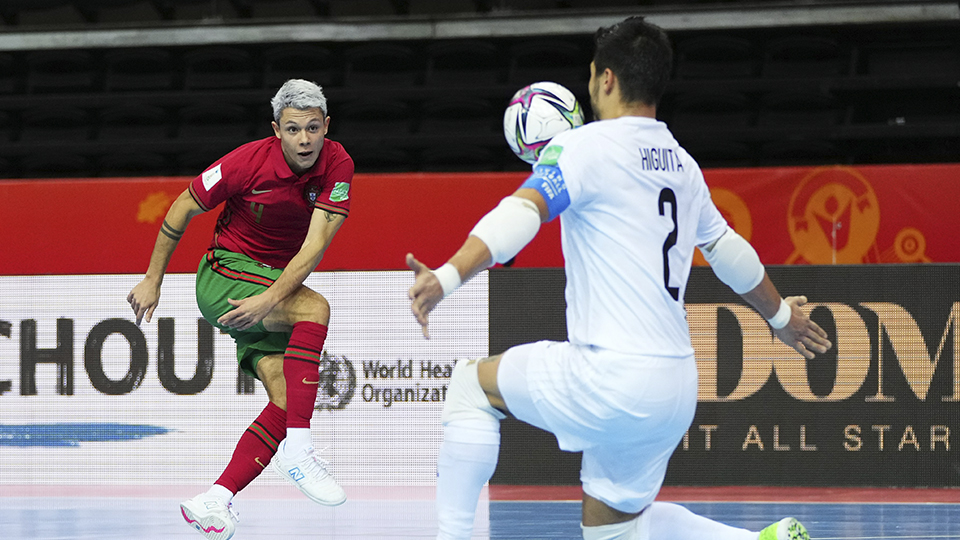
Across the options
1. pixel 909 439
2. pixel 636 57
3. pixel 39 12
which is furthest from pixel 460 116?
pixel 636 57

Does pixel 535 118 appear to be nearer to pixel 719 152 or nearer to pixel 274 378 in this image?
pixel 274 378

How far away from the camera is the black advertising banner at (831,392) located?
6520mm

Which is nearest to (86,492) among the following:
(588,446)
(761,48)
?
(588,446)

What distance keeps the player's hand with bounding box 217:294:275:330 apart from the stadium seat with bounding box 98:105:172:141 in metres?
7.19

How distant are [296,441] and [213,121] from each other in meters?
7.32

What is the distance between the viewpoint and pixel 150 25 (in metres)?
11.3

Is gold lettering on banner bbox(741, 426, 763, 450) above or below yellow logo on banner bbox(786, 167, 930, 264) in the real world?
below

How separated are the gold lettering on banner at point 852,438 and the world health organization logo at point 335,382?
10.4 ft

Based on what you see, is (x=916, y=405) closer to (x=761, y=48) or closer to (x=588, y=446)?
(x=588, y=446)

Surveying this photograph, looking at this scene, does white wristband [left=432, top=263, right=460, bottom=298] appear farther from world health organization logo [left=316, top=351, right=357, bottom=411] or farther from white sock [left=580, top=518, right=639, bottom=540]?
world health organization logo [left=316, top=351, right=357, bottom=411]

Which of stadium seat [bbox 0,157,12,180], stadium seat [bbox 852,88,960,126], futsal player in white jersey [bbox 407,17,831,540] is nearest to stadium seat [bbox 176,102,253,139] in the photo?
stadium seat [bbox 0,157,12,180]

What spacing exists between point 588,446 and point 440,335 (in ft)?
13.8

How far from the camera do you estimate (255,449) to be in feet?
14.5

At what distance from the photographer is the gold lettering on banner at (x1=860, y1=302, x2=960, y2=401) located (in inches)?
257
